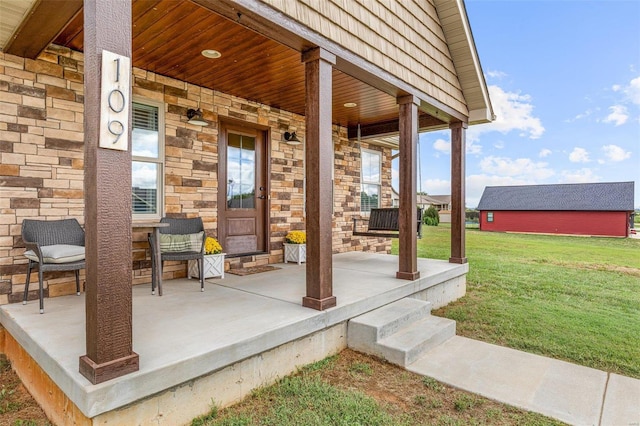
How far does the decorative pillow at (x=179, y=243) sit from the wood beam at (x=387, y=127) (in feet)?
12.4

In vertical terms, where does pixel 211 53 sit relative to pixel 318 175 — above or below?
above

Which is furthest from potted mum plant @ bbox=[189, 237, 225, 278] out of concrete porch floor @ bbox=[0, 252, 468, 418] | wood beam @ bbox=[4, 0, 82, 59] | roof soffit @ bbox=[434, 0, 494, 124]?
roof soffit @ bbox=[434, 0, 494, 124]

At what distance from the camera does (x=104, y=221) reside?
1.72 meters

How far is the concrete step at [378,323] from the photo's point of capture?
3084mm

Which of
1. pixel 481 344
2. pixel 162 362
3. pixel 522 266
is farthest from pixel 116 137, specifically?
pixel 522 266

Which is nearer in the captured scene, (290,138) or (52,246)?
(52,246)

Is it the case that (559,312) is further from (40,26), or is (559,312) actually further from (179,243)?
(40,26)

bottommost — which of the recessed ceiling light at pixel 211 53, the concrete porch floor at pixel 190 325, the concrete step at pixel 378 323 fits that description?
the concrete step at pixel 378 323

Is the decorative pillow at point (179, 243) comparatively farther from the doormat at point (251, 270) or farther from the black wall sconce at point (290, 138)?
the black wall sconce at point (290, 138)

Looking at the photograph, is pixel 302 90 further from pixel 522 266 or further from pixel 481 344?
pixel 522 266

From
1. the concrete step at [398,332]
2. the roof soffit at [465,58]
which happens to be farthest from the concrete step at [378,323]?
the roof soffit at [465,58]

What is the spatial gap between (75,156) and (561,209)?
26025 millimetres

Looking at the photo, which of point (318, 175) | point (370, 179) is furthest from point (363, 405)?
point (370, 179)

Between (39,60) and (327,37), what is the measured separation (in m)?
2.68
